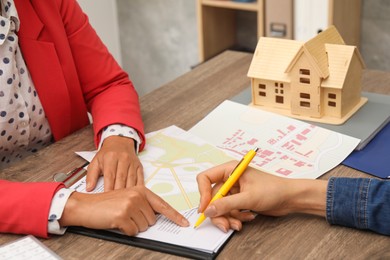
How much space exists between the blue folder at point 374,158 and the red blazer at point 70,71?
1.55 ft

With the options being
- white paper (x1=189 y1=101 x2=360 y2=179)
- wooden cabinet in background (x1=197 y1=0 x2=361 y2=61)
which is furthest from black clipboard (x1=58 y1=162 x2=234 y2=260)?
wooden cabinet in background (x1=197 y1=0 x2=361 y2=61)

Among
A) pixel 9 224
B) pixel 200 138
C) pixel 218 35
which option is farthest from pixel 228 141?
pixel 218 35

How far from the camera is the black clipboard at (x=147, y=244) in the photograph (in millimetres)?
1014

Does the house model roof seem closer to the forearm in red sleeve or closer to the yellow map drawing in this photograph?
the yellow map drawing

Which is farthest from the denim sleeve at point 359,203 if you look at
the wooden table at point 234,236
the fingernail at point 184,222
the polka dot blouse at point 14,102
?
the polka dot blouse at point 14,102

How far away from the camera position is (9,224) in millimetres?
1108

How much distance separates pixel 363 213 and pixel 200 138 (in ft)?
1.52

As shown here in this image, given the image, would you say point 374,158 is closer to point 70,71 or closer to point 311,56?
point 311,56

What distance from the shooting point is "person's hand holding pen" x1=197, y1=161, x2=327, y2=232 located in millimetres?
1076

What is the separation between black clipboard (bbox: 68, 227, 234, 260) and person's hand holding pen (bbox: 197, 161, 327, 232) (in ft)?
0.18

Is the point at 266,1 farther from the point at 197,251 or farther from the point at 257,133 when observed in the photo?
the point at 197,251

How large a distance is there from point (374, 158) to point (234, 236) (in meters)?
0.40

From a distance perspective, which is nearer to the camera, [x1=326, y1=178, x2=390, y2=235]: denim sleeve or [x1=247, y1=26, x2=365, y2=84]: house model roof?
[x1=326, y1=178, x2=390, y2=235]: denim sleeve

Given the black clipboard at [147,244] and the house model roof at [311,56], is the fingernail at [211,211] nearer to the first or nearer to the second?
the black clipboard at [147,244]
